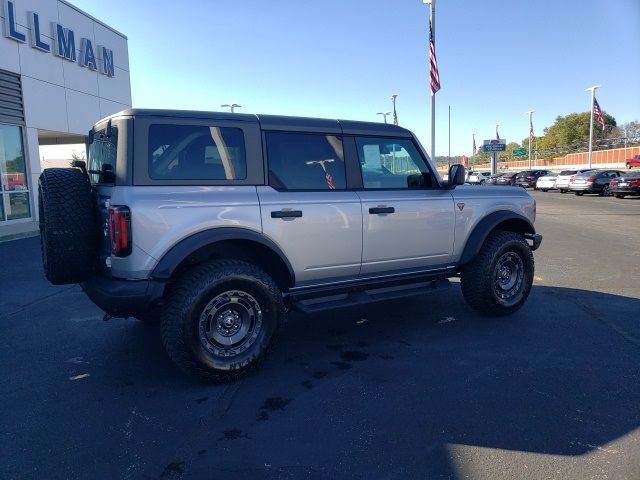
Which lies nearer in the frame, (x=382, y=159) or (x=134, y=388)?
(x=134, y=388)

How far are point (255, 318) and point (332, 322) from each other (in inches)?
59.9

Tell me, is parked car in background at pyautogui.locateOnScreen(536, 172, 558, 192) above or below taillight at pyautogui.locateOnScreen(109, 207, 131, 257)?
above

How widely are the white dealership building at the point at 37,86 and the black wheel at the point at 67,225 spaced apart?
423 inches

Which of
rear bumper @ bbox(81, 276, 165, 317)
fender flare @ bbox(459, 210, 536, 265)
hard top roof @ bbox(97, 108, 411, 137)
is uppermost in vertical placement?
hard top roof @ bbox(97, 108, 411, 137)

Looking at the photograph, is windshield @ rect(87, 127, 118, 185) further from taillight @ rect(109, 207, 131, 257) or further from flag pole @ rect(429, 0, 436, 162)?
flag pole @ rect(429, 0, 436, 162)

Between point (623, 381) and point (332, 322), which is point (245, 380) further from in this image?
point (623, 381)

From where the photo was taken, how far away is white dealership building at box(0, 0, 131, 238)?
1316 centimetres

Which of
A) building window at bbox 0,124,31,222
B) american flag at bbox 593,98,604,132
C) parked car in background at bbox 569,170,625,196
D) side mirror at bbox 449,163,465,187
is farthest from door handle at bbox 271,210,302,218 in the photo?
american flag at bbox 593,98,604,132

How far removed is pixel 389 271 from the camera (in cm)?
454

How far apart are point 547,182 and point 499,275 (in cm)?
3302

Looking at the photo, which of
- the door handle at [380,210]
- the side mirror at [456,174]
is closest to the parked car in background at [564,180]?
the side mirror at [456,174]

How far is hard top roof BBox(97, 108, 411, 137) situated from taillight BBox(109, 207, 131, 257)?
77cm

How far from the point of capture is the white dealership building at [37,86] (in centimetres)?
1316

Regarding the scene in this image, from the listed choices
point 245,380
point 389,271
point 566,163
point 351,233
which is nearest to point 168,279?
point 245,380
